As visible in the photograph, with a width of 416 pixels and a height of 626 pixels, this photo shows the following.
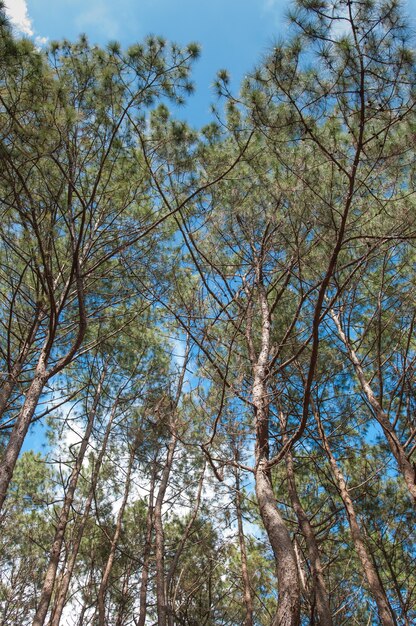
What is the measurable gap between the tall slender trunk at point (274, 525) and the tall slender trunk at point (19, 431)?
1.86 meters

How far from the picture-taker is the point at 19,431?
12.0 feet

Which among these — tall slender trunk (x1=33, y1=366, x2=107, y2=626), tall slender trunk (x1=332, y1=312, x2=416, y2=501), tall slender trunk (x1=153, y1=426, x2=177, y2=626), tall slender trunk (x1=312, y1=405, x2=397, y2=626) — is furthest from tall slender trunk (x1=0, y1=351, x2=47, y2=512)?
tall slender trunk (x1=332, y1=312, x2=416, y2=501)

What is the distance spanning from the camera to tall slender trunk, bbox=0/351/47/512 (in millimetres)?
3303

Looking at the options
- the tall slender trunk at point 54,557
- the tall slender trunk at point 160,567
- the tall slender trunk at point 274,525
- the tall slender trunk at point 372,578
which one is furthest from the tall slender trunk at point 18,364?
the tall slender trunk at point 372,578


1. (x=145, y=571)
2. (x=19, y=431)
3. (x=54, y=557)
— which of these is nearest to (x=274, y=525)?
(x=19, y=431)

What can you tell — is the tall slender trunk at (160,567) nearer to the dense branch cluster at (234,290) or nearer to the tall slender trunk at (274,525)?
the dense branch cluster at (234,290)

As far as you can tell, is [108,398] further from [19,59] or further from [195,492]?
[19,59]

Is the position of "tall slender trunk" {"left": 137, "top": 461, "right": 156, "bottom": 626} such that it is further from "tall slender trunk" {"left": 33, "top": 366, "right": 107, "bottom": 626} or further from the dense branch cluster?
"tall slender trunk" {"left": 33, "top": 366, "right": 107, "bottom": 626}

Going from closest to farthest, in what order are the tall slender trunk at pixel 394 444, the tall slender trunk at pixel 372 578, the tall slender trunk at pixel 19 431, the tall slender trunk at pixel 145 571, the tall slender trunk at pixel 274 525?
the tall slender trunk at pixel 274 525 < the tall slender trunk at pixel 19 431 < the tall slender trunk at pixel 372 578 < the tall slender trunk at pixel 394 444 < the tall slender trunk at pixel 145 571

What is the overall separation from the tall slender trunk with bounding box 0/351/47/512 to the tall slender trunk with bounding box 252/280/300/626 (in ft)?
6.11

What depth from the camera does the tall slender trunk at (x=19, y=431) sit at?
3.30 meters

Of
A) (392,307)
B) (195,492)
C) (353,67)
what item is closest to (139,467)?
(195,492)

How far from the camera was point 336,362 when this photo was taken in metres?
6.29

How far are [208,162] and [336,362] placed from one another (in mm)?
3284
